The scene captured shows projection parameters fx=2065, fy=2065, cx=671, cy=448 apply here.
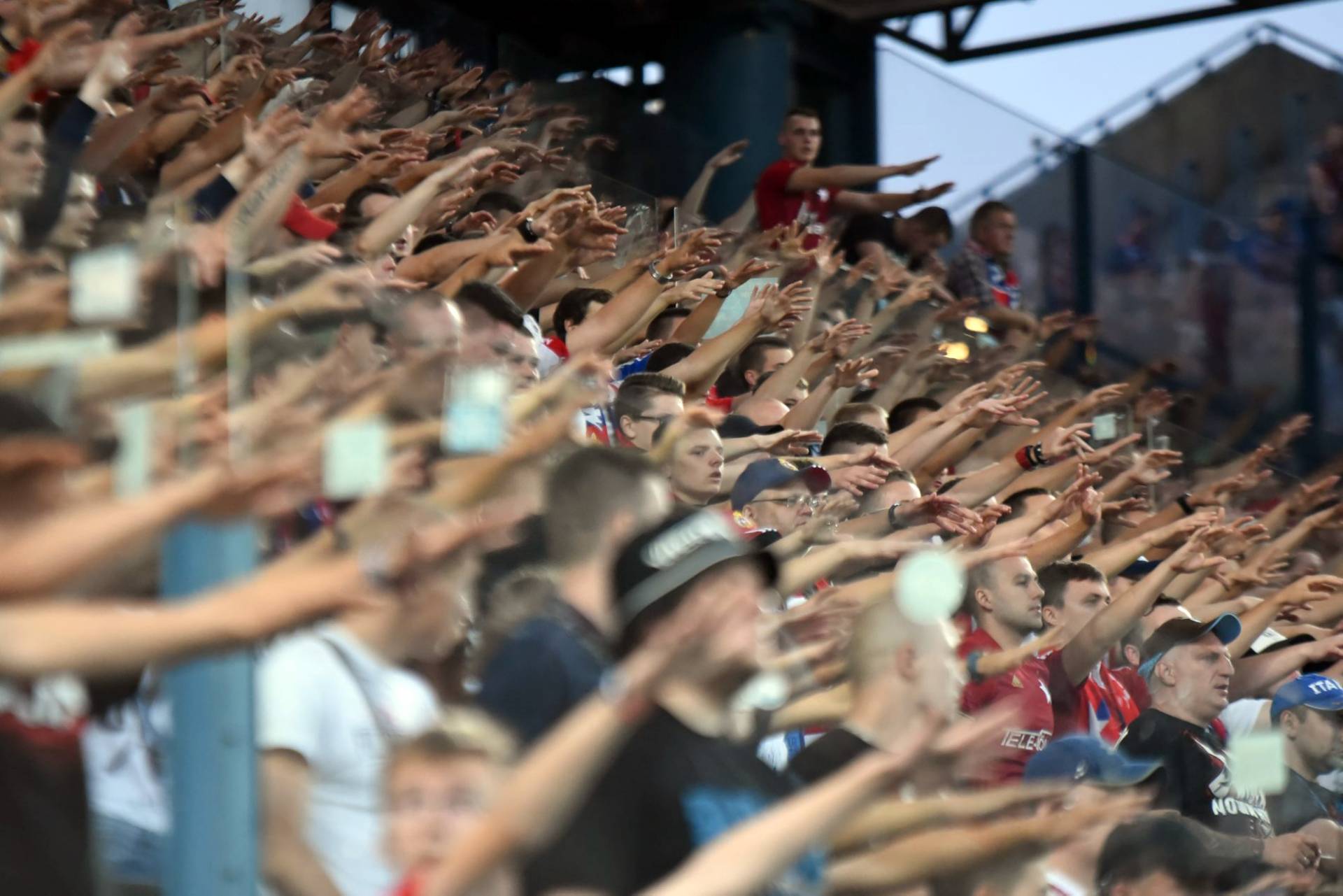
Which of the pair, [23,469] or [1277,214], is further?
[1277,214]

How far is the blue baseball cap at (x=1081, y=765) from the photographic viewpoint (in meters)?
3.07

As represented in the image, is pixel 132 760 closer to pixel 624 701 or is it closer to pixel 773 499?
pixel 624 701

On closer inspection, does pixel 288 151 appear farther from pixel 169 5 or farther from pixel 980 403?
pixel 980 403

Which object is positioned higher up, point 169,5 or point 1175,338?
point 169,5

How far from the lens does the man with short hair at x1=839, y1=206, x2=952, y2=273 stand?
7.89m

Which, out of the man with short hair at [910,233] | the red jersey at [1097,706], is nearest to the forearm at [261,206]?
the red jersey at [1097,706]

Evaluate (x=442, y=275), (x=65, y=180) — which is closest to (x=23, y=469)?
(x=65, y=180)

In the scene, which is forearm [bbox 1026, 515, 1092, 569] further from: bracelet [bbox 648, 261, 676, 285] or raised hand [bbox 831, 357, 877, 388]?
bracelet [bbox 648, 261, 676, 285]

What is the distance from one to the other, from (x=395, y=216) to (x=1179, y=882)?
2.30 m

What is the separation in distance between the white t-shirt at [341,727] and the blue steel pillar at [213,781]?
42mm

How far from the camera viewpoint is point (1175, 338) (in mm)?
10141

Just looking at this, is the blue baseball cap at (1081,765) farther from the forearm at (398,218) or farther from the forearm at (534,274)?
the forearm at (534,274)

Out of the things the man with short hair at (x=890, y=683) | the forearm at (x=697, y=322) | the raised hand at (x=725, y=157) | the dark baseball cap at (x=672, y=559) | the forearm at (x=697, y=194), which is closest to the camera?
the dark baseball cap at (x=672, y=559)

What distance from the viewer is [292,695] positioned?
2098 mm
